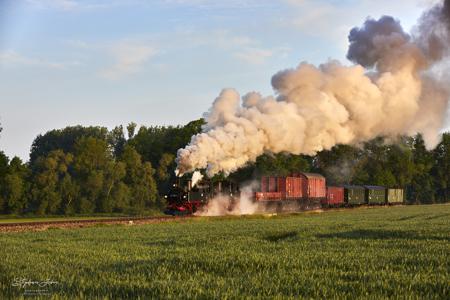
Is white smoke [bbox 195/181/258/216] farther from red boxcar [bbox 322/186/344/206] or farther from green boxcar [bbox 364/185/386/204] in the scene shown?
green boxcar [bbox 364/185/386/204]

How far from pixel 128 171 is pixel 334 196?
2648 cm

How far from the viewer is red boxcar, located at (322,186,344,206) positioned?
70406 mm

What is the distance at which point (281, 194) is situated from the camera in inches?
2248

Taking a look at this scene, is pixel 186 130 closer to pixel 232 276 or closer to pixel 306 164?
pixel 306 164

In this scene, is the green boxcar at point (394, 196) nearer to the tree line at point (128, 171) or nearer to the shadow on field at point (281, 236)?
the tree line at point (128, 171)

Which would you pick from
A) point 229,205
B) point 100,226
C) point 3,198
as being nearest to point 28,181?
point 3,198

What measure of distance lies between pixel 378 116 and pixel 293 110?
20.9ft

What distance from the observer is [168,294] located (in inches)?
432

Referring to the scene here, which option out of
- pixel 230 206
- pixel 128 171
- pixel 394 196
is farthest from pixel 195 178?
pixel 394 196

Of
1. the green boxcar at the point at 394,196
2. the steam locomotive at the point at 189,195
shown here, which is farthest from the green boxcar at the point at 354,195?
the steam locomotive at the point at 189,195

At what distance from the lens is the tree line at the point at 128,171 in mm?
67625

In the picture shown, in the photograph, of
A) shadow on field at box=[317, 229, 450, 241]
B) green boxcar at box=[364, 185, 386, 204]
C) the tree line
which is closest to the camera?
shadow on field at box=[317, 229, 450, 241]

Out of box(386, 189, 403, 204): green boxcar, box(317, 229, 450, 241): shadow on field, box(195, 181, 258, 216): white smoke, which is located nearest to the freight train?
box(195, 181, 258, 216): white smoke

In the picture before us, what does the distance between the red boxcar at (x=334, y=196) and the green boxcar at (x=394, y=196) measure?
19494 mm
